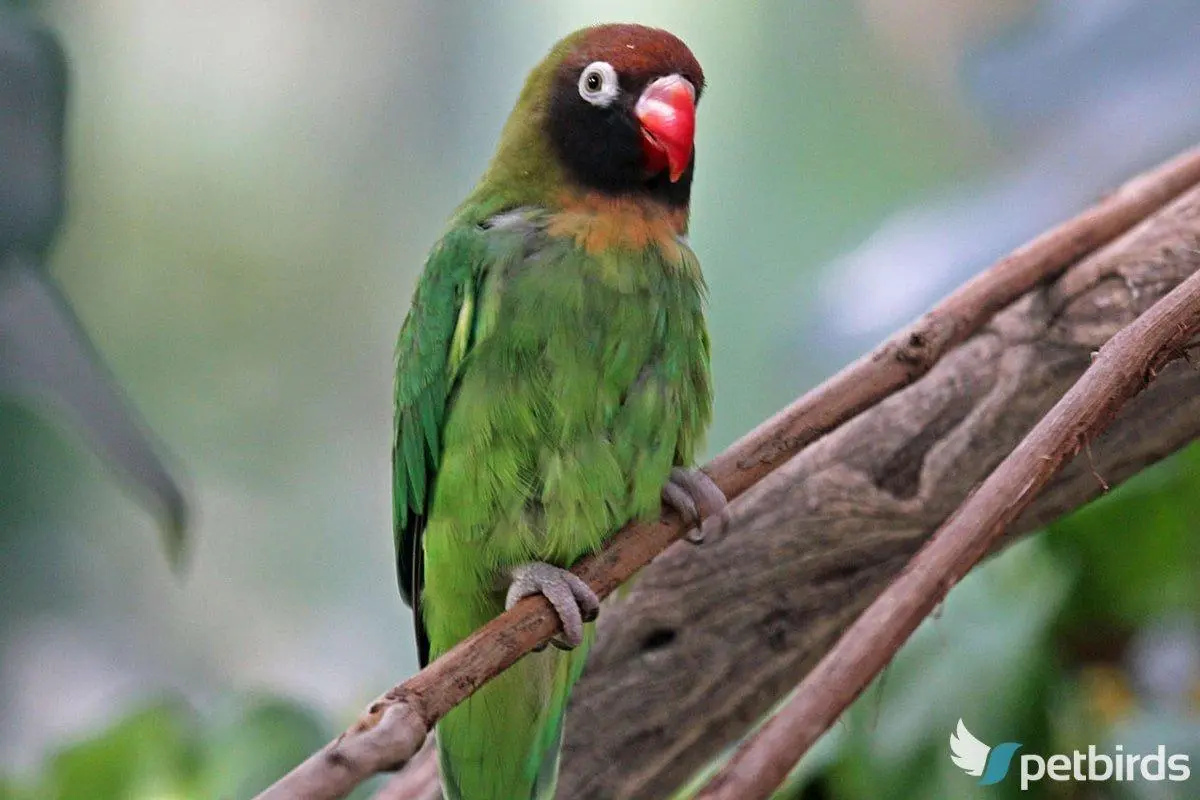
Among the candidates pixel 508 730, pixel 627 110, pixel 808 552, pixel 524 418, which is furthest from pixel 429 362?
pixel 808 552

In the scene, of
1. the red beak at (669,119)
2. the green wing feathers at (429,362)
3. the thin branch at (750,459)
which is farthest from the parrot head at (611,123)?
the thin branch at (750,459)

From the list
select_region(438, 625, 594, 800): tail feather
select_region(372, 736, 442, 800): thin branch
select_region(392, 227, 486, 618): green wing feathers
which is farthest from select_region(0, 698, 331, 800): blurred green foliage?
select_region(392, 227, 486, 618): green wing feathers

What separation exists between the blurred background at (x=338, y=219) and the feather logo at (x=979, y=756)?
2.86 ft

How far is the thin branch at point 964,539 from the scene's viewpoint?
1159 mm

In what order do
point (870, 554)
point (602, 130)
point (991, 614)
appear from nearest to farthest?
point (602, 130)
point (870, 554)
point (991, 614)

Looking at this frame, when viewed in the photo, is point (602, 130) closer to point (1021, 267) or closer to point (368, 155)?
point (1021, 267)

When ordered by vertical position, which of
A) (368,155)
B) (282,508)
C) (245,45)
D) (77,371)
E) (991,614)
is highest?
(245,45)

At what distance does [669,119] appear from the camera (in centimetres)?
150

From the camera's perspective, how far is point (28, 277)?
2.46 metres

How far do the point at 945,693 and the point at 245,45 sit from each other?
6.76 ft

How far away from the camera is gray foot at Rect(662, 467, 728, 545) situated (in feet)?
4.90

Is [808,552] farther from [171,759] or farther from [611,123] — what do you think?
[171,759]

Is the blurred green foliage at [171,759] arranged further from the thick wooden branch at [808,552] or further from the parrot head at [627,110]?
the parrot head at [627,110]

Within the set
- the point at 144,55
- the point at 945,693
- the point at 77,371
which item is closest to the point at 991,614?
the point at 945,693
